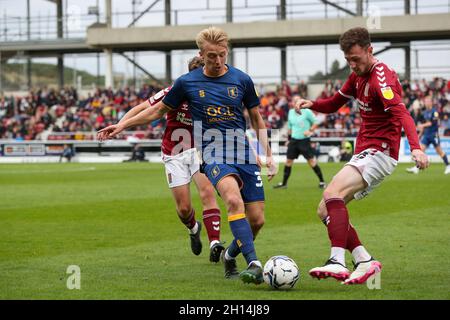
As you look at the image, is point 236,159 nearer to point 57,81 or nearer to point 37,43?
point 37,43

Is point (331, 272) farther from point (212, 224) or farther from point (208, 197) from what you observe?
point (208, 197)

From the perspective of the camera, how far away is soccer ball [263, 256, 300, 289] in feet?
24.5

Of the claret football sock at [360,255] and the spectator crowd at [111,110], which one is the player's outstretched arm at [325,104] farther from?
the spectator crowd at [111,110]

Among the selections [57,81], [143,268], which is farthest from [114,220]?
[57,81]

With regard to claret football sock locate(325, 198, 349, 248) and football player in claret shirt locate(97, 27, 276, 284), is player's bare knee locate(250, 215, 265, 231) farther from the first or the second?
claret football sock locate(325, 198, 349, 248)

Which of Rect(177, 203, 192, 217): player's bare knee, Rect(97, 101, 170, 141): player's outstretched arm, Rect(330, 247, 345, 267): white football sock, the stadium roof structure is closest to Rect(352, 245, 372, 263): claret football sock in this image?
Rect(330, 247, 345, 267): white football sock

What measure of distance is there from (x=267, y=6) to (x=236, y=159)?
41.8 metres

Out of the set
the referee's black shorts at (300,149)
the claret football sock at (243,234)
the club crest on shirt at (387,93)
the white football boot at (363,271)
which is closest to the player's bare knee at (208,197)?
the claret football sock at (243,234)

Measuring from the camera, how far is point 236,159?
834 centimetres

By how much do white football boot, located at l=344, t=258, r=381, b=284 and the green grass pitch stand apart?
10cm

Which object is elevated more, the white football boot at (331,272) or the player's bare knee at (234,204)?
the player's bare knee at (234,204)

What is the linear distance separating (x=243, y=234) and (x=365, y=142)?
1.49m

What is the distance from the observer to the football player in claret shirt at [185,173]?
9.93 metres

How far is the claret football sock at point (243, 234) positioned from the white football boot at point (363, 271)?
93 centimetres
